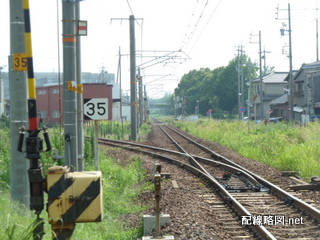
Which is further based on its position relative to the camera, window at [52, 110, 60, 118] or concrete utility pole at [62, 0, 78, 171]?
window at [52, 110, 60, 118]

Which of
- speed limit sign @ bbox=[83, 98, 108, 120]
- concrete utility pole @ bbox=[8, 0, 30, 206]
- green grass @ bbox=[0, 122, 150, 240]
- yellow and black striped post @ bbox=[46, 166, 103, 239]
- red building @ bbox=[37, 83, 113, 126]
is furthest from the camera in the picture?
red building @ bbox=[37, 83, 113, 126]

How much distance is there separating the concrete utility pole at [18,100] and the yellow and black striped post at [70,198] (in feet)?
6.20

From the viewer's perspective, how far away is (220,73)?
96.4m

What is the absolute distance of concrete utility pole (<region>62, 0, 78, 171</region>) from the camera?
1021 centimetres

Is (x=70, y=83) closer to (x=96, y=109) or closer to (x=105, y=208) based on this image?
(x=96, y=109)

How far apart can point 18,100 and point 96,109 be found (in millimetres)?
3321

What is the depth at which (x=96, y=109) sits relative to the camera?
10.7 m

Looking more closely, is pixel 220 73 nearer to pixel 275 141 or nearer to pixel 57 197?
pixel 275 141

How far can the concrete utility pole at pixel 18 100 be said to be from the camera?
7.40 m

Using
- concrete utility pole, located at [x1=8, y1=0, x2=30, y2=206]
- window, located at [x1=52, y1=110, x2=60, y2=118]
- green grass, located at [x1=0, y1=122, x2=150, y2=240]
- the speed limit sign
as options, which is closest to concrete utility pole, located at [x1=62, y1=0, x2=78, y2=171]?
the speed limit sign

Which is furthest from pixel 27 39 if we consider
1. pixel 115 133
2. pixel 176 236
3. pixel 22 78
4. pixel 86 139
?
pixel 115 133

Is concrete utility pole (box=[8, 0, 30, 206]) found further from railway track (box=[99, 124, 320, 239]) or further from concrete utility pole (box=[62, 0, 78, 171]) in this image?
railway track (box=[99, 124, 320, 239])

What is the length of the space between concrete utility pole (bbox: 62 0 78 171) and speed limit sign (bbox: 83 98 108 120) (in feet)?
0.85

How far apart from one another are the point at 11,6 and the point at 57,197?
3255 millimetres
